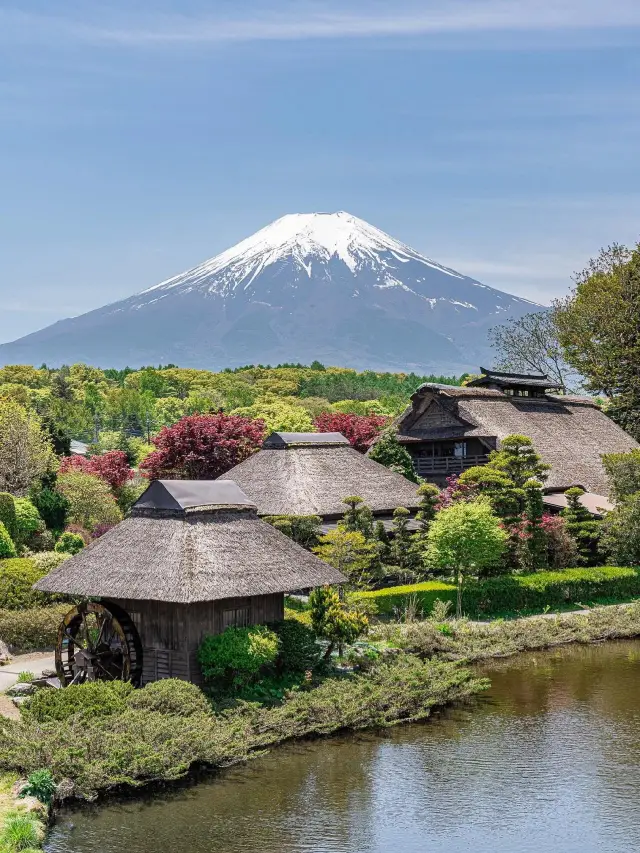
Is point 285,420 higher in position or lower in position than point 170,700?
higher

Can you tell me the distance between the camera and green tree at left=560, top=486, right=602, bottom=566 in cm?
4022

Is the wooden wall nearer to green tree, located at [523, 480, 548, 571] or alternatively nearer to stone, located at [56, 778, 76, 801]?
stone, located at [56, 778, 76, 801]

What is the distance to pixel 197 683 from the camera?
23.8 m

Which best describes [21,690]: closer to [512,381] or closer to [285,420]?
[512,381]

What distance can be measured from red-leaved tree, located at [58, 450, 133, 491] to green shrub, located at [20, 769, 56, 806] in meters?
29.9

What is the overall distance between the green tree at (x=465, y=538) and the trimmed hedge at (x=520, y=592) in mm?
687

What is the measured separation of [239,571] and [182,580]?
60.8 inches

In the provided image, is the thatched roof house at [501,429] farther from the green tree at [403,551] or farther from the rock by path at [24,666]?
the rock by path at [24,666]

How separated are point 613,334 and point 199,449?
27.9m

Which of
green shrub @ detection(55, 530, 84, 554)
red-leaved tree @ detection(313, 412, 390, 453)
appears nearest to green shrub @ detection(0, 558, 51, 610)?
green shrub @ detection(55, 530, 84, 554)

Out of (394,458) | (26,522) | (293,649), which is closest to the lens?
(293,649)

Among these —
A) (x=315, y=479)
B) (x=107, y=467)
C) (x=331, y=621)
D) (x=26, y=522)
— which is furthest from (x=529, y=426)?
(x=331, y=621)

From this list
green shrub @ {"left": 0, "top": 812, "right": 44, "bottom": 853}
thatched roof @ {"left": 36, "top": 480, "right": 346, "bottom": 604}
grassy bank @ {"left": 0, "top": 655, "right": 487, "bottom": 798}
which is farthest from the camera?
thatched roof @ {"left": 36, "top": 480, "right": 346, "bottom": 604}

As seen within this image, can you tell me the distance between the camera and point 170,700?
2167cm
